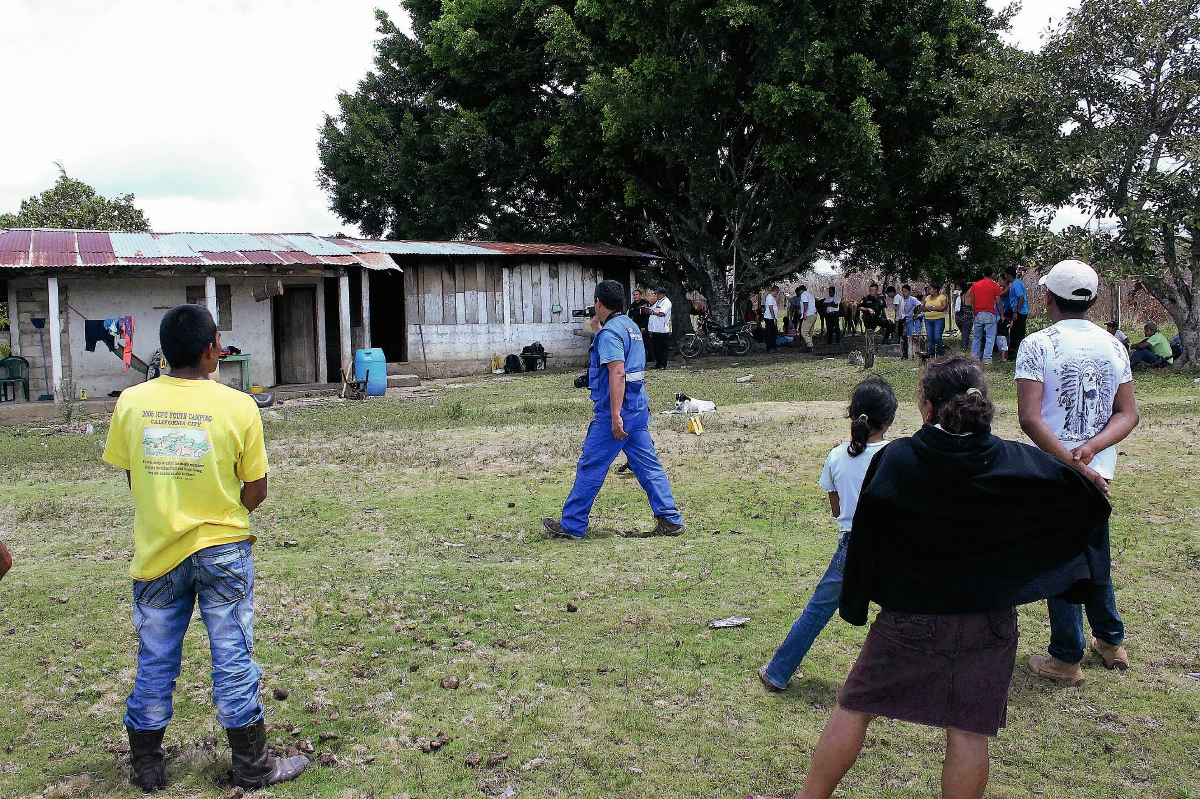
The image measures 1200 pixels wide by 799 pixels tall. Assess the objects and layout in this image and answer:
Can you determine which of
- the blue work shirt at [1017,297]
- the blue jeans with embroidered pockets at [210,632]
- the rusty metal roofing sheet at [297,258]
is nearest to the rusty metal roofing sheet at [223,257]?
the rusty metal roofing sheet at [297,258]

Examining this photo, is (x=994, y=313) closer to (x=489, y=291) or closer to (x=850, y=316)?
(x=489, y=291)

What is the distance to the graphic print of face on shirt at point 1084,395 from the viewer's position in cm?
372

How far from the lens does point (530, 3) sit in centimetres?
2353

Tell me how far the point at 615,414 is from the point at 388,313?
18.8 metres

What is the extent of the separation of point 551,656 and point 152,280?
16.8 metres

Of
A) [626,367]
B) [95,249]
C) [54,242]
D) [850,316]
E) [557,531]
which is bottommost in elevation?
[557,531]

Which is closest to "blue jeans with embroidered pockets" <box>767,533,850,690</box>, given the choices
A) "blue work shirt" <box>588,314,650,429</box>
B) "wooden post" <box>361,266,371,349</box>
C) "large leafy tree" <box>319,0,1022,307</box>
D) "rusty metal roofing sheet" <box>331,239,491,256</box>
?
"blue work shirt" <box>588,314,650,429</box>

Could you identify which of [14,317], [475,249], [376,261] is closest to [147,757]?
[376,261]

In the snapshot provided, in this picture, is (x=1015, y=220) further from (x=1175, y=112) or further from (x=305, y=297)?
(x=305, y=297)

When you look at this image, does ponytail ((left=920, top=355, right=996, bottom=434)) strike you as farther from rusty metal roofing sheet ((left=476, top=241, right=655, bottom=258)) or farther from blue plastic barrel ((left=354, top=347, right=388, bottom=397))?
rusty metal roofing sheet ((left=476, top=241, right=655, bottom=258))

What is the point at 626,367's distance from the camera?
6.11 m

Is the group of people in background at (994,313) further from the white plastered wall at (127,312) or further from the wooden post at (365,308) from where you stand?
the white plastered wall at (127,312)

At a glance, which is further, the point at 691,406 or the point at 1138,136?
the point at 1138,136

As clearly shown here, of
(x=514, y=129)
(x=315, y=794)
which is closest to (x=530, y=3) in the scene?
(x=514, y=129)
